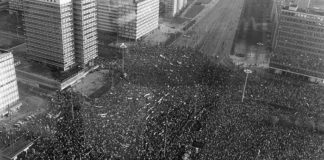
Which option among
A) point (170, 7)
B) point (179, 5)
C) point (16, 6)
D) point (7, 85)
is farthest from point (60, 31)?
point (179, 5)

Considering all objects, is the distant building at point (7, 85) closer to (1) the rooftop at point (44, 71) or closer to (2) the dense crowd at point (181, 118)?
(2) the dense crowd at point (181, 118)

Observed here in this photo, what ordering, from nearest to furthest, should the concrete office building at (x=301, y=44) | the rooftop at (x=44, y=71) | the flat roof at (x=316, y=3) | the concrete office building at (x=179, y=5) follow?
the rooftop at (x=44, y=71) → the concrete office building at (x=301, y=44) → the flat roof at (x=316, y=3) → the concrete office building at (x=179, y=5)

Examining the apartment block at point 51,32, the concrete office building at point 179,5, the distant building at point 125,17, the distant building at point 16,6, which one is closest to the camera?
the apartment block at point 51,32

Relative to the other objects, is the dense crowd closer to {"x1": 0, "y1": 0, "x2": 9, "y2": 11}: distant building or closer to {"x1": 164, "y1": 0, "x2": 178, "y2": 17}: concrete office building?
{"x1": 164, "y1": 0, "x2": 178, "y2": 17}: concrete office building

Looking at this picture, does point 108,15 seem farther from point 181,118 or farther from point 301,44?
point 301,44

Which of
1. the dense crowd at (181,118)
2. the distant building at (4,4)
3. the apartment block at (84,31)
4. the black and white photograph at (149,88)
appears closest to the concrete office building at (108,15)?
the black and white photograph at (149,88)

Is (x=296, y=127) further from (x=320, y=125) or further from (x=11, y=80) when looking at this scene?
(x=11, y=80)

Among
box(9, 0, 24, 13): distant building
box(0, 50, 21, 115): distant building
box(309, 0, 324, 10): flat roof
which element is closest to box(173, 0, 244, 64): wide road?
box(309, 0, 324, 10): flat roof
